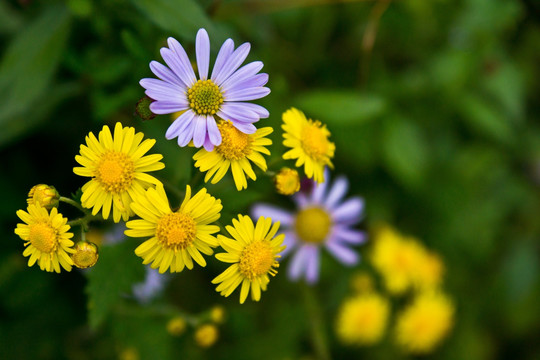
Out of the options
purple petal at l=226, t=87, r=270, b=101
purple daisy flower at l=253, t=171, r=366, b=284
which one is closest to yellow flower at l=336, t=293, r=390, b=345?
purple daisy flower at l=253, t=171, r=366, b=284

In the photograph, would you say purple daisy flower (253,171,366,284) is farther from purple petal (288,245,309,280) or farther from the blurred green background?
the blurred green background

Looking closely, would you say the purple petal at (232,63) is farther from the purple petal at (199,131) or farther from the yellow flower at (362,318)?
the yellow flower at (362,318)

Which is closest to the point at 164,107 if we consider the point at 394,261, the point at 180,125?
the point at 180,125

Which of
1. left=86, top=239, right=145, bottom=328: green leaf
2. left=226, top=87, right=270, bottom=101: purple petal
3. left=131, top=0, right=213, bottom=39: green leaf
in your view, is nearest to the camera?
left=226, top=87, right=270, bottom=101: purple petal

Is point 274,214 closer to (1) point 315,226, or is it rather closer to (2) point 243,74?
(1) point 315,226

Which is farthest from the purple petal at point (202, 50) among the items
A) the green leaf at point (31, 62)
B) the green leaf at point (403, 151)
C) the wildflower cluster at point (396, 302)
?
the wildflower cluster at point (396, 302)

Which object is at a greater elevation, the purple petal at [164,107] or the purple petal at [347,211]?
the purple petal at [347,211]

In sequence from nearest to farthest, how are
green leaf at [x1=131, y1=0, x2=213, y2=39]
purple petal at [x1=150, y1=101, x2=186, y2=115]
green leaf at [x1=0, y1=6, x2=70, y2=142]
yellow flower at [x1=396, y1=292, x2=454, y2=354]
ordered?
1. purple petal at [x1=150, y1=101, x2=186, y2=115]
2. green leaf at [x1=131, y1=0, x2=213, y2=39]
3. green leaf at [x1=0, y1=6, x2=70, y2=142]
4. yellow flower at [x1=396, y1=292, x2=454, y2=354]

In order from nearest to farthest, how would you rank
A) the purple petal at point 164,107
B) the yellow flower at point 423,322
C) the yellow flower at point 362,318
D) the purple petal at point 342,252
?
the purple petal at point 164,107 → the purple petal at point 342,252 → the yellow flower at point 362,318 → the yellow flower at point 423,322
